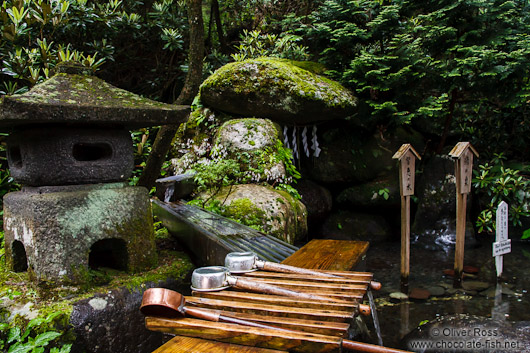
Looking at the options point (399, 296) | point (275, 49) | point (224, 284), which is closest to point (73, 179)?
point (224, 284)

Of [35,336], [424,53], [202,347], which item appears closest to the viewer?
[202,347]

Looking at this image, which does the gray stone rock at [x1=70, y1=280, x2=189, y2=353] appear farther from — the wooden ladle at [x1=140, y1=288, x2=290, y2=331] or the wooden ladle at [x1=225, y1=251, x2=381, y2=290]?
the wooden ladle at [x1=140, y1=288, x2=290, y2=331]

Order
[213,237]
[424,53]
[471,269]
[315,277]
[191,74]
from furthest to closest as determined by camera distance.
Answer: [424,53] → [471,269] → [191,74] → [213,237] → [315,277]

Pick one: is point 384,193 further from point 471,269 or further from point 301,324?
point 301,324

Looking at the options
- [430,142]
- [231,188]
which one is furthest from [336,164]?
[231,188]

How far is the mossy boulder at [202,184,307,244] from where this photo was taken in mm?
5434

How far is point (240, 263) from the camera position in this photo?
2.54 meters

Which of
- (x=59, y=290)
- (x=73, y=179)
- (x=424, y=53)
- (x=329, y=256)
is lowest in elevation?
(x=59, y=290)

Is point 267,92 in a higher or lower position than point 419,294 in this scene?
higher

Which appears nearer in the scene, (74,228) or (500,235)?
(74,228)

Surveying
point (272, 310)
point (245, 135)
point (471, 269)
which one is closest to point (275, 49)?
point (245, 135)

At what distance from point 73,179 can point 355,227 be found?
7.84 m

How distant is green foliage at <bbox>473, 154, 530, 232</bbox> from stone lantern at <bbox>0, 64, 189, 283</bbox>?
25.9ft

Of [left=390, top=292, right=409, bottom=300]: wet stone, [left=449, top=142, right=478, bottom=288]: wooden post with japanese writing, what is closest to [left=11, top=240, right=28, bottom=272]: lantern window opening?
[left=390, top=292, right=409, bottom=300]: wet stone
